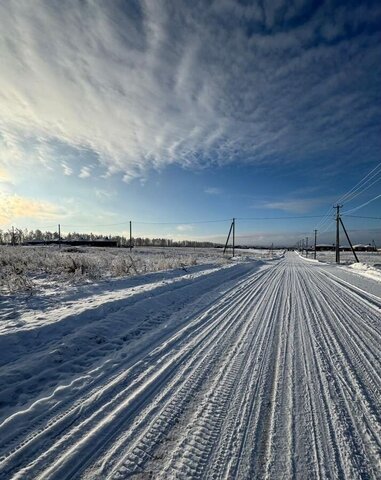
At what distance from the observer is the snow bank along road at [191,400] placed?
2.30 m

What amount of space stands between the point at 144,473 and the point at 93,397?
4.37 ft

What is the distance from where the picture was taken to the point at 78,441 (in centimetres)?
253

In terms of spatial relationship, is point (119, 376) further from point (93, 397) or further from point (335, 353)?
point (335, 353)

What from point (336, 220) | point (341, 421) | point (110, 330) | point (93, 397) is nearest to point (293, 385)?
point (341, 421)

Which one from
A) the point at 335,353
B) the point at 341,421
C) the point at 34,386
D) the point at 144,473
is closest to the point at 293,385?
the point at 341,421

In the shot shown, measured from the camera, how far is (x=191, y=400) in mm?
3186

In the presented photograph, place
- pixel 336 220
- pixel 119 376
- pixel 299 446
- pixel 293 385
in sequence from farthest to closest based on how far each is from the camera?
1. pixel 336 220
2. pixel 119 376
3. pixel 293 385
4. pixel 299 446

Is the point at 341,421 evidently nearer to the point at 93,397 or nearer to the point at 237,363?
the point at 237,363

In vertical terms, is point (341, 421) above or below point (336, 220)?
below

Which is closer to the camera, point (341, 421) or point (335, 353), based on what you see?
point (341, 421)

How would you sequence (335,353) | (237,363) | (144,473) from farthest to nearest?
1. (335,353)
2. (237,363)
3. (144,473)

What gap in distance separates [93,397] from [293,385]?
2477 millimetres

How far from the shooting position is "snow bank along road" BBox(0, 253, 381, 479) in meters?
2.30

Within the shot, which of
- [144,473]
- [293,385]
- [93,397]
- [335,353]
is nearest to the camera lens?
[144,473]
